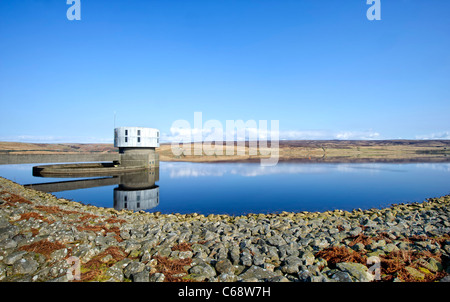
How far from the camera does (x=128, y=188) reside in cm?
2297

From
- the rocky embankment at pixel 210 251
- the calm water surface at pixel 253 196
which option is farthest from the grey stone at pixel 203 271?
the calm water surface at pixel 253 196

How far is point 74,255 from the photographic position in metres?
5.80

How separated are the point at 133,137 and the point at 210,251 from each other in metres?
29.2

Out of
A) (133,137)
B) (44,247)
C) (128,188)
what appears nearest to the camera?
(44,247)

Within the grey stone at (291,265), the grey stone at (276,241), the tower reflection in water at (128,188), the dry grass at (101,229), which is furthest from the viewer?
the tower reflection in water at (128,188)

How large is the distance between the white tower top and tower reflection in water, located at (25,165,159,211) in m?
3.91

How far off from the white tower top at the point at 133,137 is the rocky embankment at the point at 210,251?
2432 centimetres

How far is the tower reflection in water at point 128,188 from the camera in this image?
54.5ft

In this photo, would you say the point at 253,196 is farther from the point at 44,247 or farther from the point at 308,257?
the point at 44,247

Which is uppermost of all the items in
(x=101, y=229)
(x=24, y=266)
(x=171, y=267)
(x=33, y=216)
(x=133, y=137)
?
(x=133, y=137)

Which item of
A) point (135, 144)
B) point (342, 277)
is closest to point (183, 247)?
point (342, 277)
